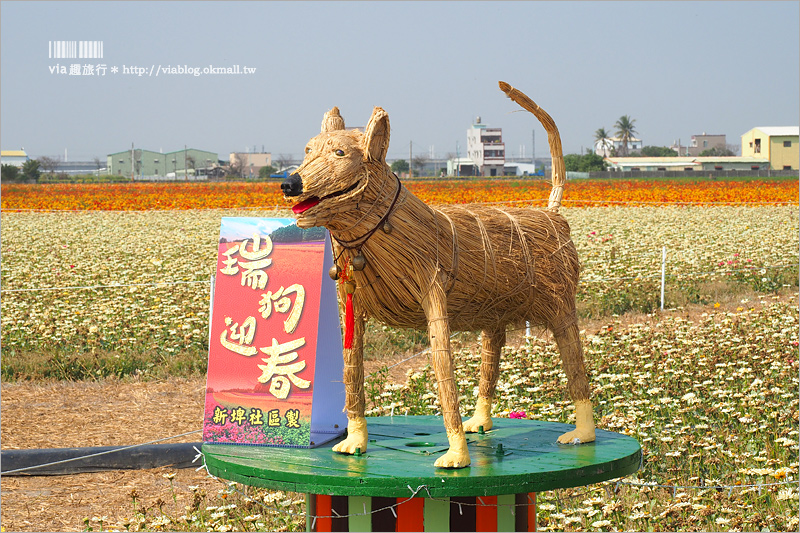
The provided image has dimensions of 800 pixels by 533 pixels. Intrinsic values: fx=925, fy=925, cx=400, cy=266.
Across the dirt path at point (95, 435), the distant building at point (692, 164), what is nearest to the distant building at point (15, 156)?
the distant building at point (692, 164)

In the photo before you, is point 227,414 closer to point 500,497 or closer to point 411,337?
point 500,497

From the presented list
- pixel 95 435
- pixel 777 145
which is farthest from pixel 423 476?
pixel 777 145

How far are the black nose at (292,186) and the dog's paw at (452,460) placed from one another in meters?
1.18

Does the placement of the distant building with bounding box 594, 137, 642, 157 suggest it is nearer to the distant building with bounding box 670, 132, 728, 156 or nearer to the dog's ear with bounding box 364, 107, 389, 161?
the distant building with bounding box 670, 132, 728, 156

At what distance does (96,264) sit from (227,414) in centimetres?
1077

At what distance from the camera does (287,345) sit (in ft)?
13.6

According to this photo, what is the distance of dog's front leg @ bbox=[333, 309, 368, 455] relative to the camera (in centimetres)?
399

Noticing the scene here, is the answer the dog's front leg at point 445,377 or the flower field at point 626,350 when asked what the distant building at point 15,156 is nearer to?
the flower field at point 626,350

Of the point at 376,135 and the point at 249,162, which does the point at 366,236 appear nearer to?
the point at 376,135

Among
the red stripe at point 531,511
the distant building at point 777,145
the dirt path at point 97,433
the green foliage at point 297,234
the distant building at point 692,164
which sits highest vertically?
the distant building at point 777,145

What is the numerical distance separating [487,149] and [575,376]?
71270mm

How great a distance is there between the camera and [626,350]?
8.35m

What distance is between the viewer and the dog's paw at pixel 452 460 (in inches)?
141

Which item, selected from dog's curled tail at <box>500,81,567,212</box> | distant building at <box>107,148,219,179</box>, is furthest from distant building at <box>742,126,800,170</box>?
dog's curled tail at <box>500,81,567,212</box>
